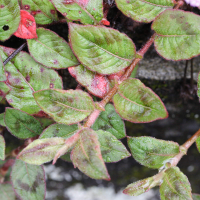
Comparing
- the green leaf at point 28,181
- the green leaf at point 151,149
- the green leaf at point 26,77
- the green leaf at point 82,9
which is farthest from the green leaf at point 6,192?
the green leaf at point 82,9

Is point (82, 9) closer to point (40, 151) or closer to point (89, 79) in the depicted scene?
point (89, 79)

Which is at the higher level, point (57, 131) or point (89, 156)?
point (89, 156)

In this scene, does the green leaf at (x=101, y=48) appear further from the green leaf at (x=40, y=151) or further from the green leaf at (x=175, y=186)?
the green leaf at (x=175, y=186)

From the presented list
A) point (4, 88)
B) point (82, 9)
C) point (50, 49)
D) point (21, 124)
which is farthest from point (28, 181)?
point (82, 9)

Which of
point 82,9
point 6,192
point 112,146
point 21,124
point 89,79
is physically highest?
point 82,9

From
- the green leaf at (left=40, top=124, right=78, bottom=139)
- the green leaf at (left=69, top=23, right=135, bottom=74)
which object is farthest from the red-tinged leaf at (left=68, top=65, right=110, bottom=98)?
the green leaf at (left=40, top=124, right=78, bottom=139)

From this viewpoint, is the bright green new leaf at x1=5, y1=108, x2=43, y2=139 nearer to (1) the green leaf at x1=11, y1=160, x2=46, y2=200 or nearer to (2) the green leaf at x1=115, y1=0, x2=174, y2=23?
(1) the green leaf at x1=11, y1=160, x2=46, y2=200
